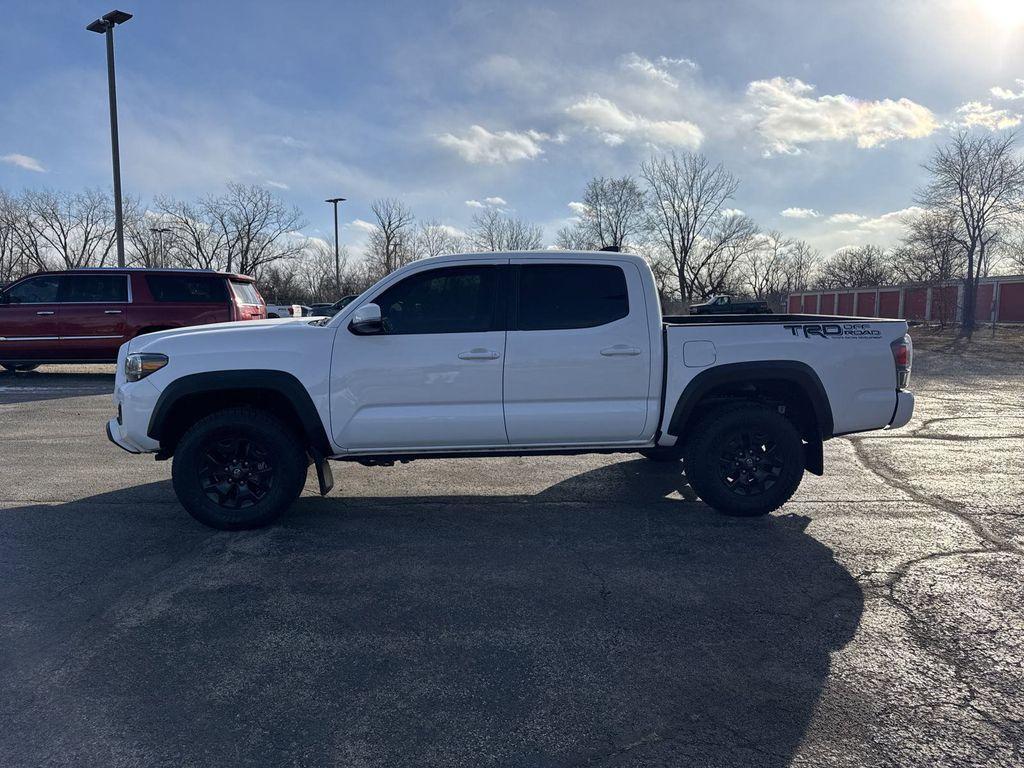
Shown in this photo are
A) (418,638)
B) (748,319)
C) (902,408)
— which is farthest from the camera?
(748,319)

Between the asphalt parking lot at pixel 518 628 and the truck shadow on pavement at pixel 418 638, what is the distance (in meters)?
0.01

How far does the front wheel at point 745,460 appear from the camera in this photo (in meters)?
4.72

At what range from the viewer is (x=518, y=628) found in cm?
322

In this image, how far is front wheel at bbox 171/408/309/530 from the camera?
4504 millimetres

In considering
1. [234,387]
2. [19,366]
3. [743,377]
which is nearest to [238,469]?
[234,387]

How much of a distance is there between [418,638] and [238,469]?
2221mm

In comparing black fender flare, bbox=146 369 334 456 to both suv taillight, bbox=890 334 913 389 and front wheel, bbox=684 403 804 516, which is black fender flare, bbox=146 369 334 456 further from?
suv taillight, bbox=890 334 913 389

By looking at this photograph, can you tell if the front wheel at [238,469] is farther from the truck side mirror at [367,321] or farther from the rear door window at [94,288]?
the rear door window at [94,288]

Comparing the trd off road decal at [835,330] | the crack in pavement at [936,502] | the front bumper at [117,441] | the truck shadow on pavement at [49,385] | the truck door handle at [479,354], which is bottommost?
the crack in pavement at [936,502]

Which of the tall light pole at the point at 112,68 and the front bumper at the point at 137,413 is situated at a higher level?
the tall light pole at the point at 112,68

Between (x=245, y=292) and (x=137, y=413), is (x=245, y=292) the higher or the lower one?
the higher one

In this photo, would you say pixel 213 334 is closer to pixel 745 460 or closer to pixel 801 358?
pixel 745 460

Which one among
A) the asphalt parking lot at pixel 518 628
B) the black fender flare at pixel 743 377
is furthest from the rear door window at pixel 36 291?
the black fender flare at pixel 743 377

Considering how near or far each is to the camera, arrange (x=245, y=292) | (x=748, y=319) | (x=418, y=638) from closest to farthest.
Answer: (x=418, y=638)
(x=748, y=319)
(x=245, y=292)
